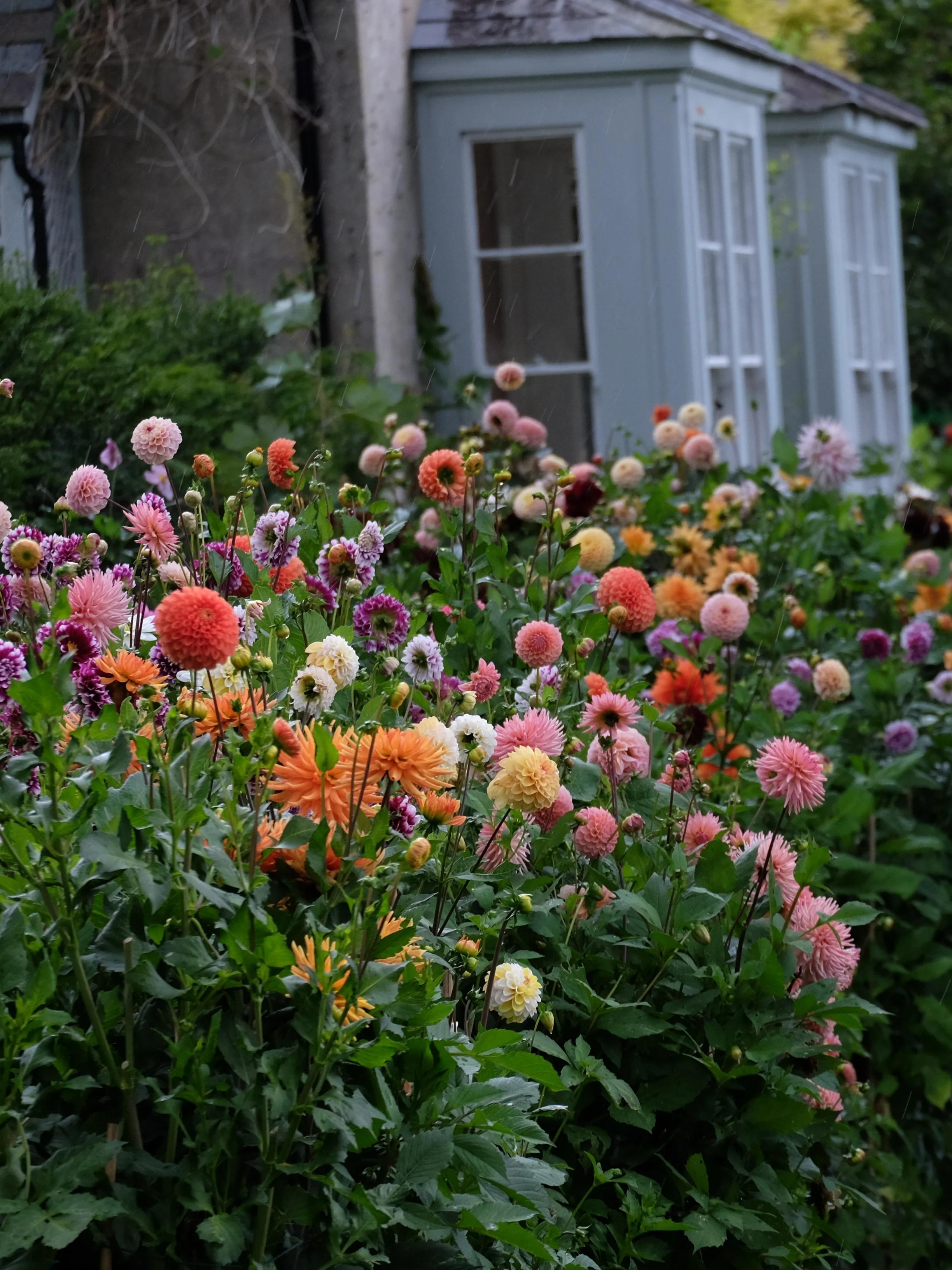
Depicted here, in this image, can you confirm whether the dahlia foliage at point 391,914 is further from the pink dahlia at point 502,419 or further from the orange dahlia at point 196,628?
the pink dahlia at point 502,419

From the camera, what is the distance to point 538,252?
7.06 meters

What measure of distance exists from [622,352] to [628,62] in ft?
4.12

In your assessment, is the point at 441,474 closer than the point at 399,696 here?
No

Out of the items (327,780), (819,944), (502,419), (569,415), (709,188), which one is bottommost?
(819,944)

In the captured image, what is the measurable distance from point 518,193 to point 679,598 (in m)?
4.68

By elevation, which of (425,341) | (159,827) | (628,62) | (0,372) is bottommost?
(159,827)

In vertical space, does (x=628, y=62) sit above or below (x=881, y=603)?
above

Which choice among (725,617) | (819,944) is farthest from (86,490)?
(725,617)

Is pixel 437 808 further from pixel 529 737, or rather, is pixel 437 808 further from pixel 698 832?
pixel 698 832

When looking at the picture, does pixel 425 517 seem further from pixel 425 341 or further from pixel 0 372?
pixel 425 341

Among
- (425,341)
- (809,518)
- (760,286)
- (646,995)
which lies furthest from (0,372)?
(760,286)

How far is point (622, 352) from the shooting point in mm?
7020

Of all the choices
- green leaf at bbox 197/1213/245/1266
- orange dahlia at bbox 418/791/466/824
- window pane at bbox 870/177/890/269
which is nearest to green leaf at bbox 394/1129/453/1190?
green leaf at bbox 197/1213/245/1266

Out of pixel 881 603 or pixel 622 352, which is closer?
pixel 881 603
